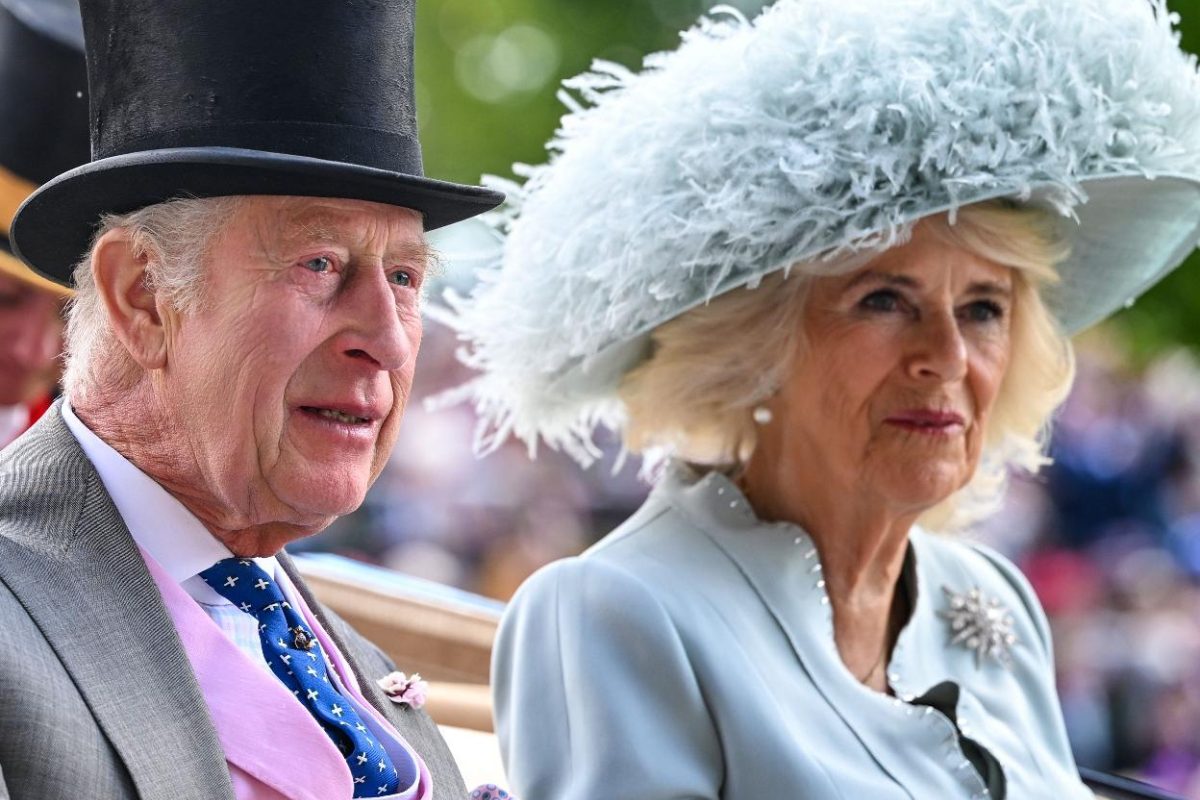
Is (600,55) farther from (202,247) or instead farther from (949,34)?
(202,247)

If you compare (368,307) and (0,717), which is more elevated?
(368,307)

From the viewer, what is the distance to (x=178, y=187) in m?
1.58

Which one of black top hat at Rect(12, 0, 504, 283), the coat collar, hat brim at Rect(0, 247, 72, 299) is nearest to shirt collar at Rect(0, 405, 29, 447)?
hat brim at Rect(0, 247, 72, 299)

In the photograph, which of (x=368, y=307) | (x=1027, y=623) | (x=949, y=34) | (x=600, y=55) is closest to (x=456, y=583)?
(x=600, y=55)

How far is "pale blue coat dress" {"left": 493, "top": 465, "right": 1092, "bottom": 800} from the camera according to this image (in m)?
2.28

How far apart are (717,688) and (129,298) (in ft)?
3.62

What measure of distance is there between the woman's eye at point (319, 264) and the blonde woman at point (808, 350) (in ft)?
2.67

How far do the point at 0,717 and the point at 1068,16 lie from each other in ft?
6.06

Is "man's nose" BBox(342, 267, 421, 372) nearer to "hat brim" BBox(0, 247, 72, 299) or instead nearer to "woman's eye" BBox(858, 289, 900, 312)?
"woman's eye" BBox(858, 289, 900, 312)

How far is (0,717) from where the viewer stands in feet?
4.43

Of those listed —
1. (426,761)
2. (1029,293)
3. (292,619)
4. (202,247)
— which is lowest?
(426,761)

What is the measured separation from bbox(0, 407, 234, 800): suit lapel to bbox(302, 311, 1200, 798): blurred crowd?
3.55m

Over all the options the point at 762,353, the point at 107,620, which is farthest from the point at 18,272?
the point at 107,620

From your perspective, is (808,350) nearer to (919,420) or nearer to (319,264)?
(919,420)
